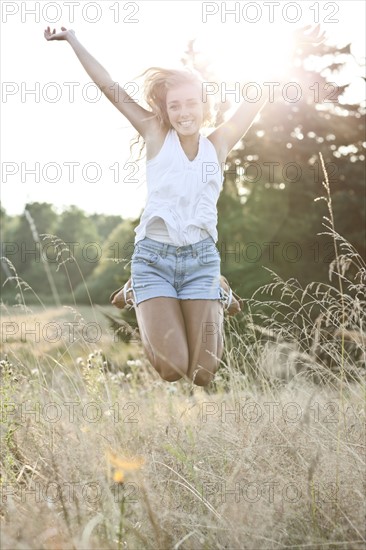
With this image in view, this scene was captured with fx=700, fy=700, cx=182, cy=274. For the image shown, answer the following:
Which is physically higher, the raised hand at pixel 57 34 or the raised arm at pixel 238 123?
the raised hand at pixel 57 34

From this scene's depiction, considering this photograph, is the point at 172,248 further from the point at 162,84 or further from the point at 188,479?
the point at 188,479

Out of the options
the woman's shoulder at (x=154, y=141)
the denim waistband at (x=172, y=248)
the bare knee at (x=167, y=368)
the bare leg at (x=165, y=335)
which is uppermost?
the woman's shoulder at (x=154, y=141)

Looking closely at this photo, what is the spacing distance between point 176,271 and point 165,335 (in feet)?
1.42

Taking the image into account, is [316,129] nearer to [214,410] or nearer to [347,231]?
[347,231]

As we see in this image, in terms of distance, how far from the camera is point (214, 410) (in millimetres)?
5016

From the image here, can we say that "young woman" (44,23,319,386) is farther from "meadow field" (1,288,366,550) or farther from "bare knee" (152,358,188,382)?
"meadow field" (1,288,366,550)

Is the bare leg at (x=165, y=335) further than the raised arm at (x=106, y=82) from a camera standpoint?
No

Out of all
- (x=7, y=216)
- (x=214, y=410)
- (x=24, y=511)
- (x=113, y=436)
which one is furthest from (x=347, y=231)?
(x=7, y=216)

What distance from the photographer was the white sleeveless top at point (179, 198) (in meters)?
4.38

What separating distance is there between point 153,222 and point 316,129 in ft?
39.2

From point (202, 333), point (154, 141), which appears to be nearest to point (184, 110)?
Result: point (154, 141)

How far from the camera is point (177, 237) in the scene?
4367 millimetres

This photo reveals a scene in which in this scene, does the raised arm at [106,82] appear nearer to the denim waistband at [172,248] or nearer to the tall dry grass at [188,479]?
the denim waistband at [172,248]

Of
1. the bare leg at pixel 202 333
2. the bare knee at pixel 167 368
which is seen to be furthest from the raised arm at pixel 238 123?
the bare knee at pixel 167 368
